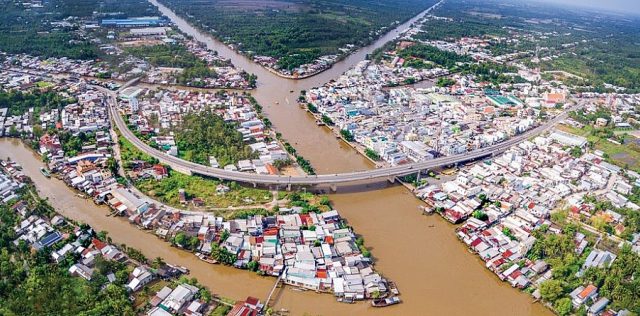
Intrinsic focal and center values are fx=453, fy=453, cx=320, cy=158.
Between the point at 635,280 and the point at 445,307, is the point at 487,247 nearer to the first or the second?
the point at 445,307

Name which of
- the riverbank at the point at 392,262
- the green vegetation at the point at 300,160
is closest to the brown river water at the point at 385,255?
the riverbank at the point at 392,262

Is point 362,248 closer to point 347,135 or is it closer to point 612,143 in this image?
point 347,135

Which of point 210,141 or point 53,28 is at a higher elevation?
point 53,28

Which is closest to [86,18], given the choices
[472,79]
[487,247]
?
[472,79]

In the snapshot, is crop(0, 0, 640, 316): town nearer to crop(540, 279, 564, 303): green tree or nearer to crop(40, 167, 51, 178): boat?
crop(540, 279, 564, 303): green tree

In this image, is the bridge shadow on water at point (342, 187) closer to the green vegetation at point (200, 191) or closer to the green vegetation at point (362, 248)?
the green vegetation at point (200, 191)

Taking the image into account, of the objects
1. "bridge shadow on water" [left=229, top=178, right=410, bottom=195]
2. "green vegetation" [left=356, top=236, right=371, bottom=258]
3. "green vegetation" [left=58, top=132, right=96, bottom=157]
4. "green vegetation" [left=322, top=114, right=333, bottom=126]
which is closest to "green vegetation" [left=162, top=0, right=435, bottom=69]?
"green vegetation" [left=322, top=114, right=333, bottom=126]

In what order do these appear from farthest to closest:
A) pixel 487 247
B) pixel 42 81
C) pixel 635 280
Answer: pixel 42 81 → pixel 487 247 → pixel 635 280

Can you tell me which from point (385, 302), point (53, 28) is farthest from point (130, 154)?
point (53, 28)
